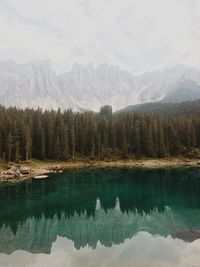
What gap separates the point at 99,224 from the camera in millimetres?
42688

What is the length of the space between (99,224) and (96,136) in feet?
296

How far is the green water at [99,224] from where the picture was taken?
3003cm

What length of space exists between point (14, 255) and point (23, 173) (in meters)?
56.8

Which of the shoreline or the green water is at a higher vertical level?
the shoreline

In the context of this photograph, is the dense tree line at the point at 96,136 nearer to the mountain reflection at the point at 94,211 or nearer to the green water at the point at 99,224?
the mountain reflection at the point at 94,211

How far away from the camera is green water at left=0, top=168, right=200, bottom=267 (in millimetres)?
30031

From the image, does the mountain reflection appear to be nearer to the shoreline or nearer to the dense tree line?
the shoreline

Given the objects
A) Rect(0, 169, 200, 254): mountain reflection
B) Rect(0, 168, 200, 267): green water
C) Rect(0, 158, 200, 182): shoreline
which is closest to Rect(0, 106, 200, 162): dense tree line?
Rect(0, 158, 200, 182): shoreline

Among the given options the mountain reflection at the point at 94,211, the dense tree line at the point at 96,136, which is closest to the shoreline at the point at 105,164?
the dense tree line at the point at 96,136

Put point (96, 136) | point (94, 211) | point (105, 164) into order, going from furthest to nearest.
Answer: point (96, 136), point (105, 164), point (94, 211)

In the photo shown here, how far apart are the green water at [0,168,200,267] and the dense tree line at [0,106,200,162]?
4467 cm

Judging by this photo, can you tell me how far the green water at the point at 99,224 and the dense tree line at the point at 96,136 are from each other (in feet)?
147

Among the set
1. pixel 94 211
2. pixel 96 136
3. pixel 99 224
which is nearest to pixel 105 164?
pixel 96 136

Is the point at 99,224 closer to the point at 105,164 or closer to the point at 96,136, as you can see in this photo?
the point at 105,164
